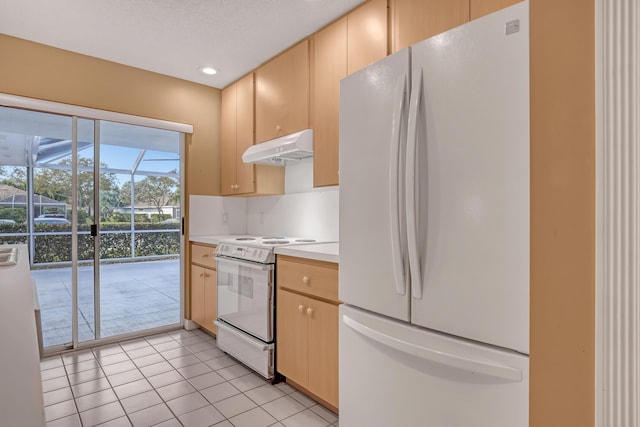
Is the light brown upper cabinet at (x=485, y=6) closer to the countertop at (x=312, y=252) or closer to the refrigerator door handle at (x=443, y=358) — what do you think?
the countertop at (x=312, y=252)

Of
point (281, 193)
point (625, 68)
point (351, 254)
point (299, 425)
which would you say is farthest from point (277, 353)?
point (625, 68)

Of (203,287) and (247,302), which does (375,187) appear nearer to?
(247,302)

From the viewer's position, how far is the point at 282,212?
333cm

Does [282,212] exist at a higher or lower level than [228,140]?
lower

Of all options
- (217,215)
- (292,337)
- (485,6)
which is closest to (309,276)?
(292,337)

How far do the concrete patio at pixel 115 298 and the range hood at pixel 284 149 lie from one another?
1.51 meters

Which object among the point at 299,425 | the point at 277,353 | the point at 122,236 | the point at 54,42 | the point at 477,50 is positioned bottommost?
the point at 299,425

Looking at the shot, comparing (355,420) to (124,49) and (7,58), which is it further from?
(7,58)

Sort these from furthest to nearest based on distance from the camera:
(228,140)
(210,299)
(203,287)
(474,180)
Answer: (228,140)
(203,287)
(210,299)
(474,180)

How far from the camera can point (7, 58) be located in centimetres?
262

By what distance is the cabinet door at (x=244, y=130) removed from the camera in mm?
3205

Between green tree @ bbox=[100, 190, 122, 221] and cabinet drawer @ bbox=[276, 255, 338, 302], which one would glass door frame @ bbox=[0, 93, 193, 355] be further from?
cabinet drawer @ bbox=[276, 255, 338, 302]

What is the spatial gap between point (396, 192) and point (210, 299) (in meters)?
2.43

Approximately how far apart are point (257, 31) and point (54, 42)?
64.5 inches
